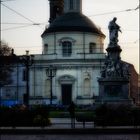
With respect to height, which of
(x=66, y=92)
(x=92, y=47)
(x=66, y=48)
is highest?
(x=92, y=47)

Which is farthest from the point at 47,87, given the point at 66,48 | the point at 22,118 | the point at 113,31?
the point at 22,118

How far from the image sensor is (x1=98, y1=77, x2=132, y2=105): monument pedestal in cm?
4591

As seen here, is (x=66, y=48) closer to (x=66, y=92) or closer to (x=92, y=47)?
(x=92, y=47)

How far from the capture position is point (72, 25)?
96.1 metres

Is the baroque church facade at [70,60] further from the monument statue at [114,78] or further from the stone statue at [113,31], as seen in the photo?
the monument statue at [114,78]

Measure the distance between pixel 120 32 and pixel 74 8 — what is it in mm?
53664

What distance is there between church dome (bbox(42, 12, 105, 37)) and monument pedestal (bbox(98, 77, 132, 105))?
164 feet

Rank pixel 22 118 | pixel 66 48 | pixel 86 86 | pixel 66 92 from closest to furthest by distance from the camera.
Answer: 1. pixel 22 118
2. pixel 86 86
3. pixel 66 92
4. pixel 66 48

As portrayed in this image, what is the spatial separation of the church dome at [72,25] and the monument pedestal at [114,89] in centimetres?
4987

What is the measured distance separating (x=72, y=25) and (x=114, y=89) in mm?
50775

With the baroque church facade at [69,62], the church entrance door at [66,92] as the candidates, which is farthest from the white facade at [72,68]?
the church entrance door at [66,92]

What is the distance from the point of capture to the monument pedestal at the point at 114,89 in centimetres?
4591

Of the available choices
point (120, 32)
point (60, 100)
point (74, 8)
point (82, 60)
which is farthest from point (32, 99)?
point (120, 32)

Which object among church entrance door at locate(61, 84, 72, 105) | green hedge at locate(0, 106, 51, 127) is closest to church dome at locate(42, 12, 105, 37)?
church entrance door at locate(61, 84, 72, 105)
